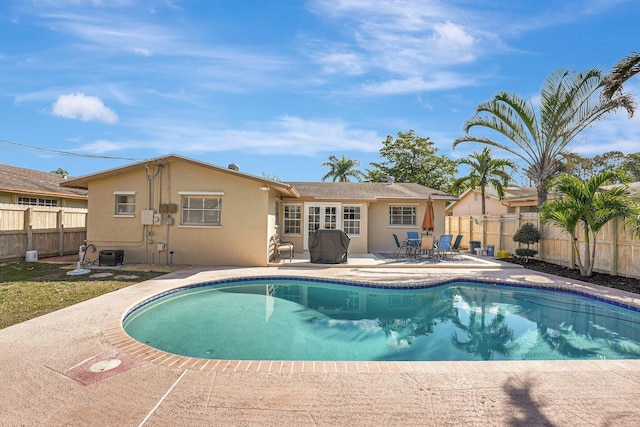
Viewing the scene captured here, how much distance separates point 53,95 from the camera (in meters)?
17.2

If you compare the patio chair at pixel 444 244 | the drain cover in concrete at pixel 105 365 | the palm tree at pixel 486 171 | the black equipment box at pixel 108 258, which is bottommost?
the drain cover in concrete at pixel 105 365

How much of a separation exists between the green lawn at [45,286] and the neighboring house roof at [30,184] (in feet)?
15.2

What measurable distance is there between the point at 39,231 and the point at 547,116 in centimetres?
2154

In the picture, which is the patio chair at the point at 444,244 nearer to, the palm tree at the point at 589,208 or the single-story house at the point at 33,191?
the palm tree at the point at 589,208

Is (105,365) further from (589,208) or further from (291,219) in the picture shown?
(291,219)

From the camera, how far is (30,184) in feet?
56.4

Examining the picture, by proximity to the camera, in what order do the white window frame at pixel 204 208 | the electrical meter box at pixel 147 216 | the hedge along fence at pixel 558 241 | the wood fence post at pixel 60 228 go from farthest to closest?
1. the wood fence post at pixel 60 228
2. the white window frame at pixel 204 208
3. the electrical meter box at pixel 147 216
4. the hedge along fence at pixel 558 241

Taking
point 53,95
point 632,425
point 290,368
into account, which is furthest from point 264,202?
point 53,95

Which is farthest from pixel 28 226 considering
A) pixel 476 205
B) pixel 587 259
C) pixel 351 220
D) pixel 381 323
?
pixel 476 205

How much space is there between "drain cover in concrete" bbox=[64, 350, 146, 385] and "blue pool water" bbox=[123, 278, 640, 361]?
113 centimetres

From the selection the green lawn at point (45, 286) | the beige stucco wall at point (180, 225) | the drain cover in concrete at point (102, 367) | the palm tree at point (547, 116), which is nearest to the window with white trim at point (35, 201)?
the green lawn at point (45, 286)

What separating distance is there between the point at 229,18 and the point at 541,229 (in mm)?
15063

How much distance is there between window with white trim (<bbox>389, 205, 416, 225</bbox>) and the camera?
1880 centimetres

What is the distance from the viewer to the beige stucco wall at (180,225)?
521 inches
